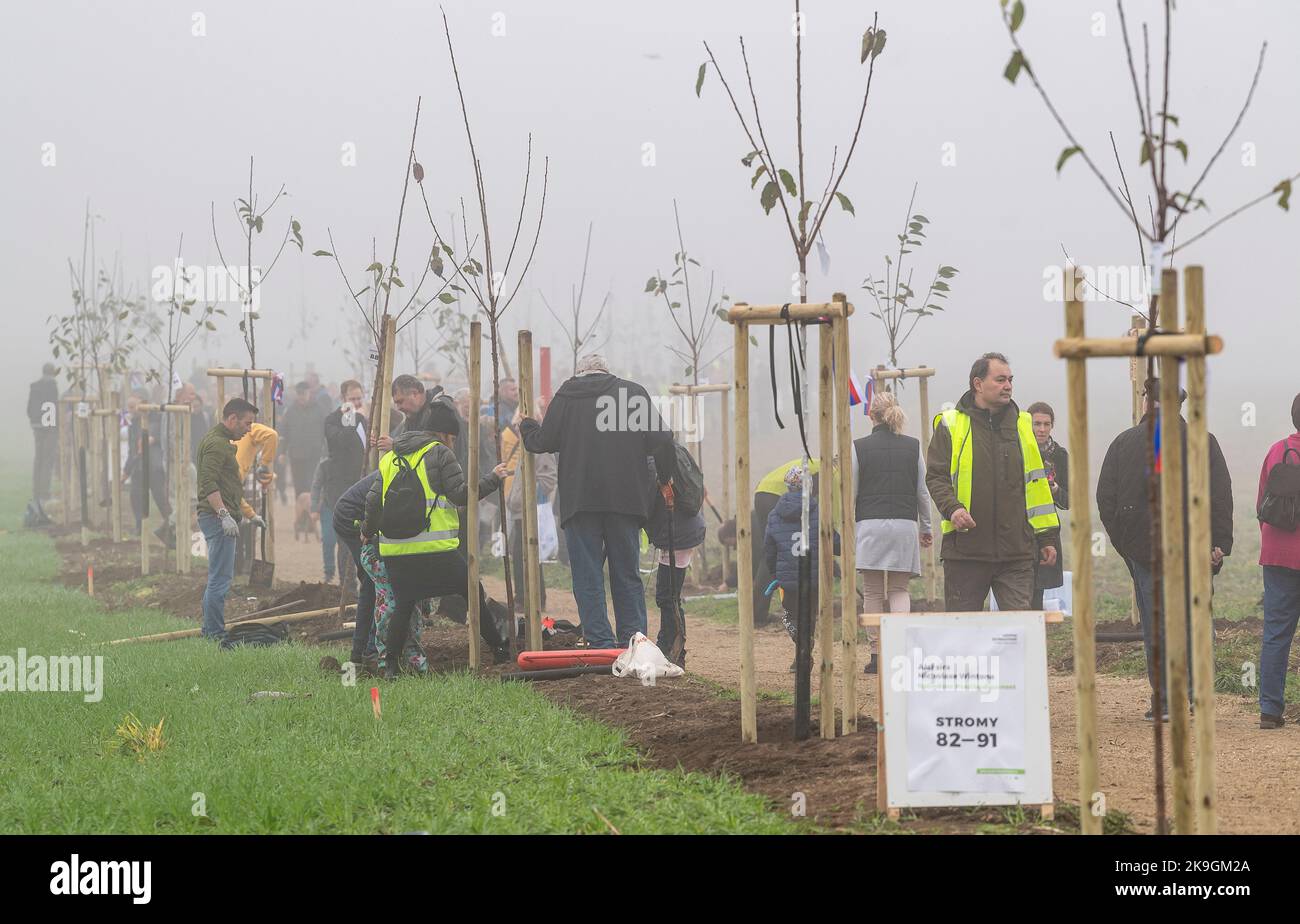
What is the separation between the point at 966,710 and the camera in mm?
5695

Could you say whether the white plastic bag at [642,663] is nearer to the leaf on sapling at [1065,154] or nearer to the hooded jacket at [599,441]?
the hooded jacket at [599,441]

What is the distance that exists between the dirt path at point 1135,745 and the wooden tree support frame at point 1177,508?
49.7 inches

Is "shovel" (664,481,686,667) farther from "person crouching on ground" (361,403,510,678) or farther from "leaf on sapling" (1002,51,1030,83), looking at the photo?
"leaf on sapling" (1002,51,1030,83)

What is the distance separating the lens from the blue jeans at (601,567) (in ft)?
34.1

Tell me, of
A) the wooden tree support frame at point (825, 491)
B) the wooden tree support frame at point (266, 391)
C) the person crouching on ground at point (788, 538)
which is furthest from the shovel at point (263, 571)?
the wooden tree support frame at point (825, 491)

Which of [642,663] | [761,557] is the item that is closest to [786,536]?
[642,663]

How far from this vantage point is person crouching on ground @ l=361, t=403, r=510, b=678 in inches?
395

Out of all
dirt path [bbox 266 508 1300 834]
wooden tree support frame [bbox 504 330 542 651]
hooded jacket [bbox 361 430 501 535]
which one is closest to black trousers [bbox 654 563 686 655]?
dirt path [bbox 266 508 1300 834]

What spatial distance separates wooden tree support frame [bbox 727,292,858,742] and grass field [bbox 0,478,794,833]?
0.87m

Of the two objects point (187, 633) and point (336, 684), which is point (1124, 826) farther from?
point (187, 633)

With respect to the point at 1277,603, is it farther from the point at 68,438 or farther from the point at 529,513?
the point at 68,438

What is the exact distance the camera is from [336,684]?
9500 millimetres
